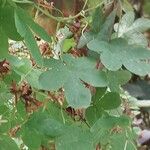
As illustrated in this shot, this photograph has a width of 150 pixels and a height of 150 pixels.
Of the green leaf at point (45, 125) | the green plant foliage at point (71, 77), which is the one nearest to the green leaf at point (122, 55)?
the green plant foliage at point (71, 77)

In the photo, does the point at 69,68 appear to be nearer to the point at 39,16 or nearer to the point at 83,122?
the point at 83,122

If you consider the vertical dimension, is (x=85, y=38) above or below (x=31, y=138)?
above

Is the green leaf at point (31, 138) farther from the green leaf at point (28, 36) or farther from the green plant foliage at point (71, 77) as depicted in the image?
the green leaf at point (28, 36)

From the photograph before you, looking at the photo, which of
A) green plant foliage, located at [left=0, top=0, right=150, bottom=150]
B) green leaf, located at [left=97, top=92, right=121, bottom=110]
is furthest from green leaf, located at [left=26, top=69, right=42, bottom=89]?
green leaf, located at [left=97, top=92, right=121, bottom=110]

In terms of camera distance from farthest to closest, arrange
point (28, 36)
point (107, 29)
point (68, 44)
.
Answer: point (68, 44), point (107, 29), point (28, 36)

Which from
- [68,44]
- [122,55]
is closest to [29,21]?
[122,55]

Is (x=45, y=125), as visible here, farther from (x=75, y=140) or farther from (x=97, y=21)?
(x=97, y=21)

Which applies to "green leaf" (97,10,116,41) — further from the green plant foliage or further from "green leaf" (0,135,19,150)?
"green leaf" (0,135,19,150)

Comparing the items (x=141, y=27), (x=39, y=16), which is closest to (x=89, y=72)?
(x=141, y=27)
